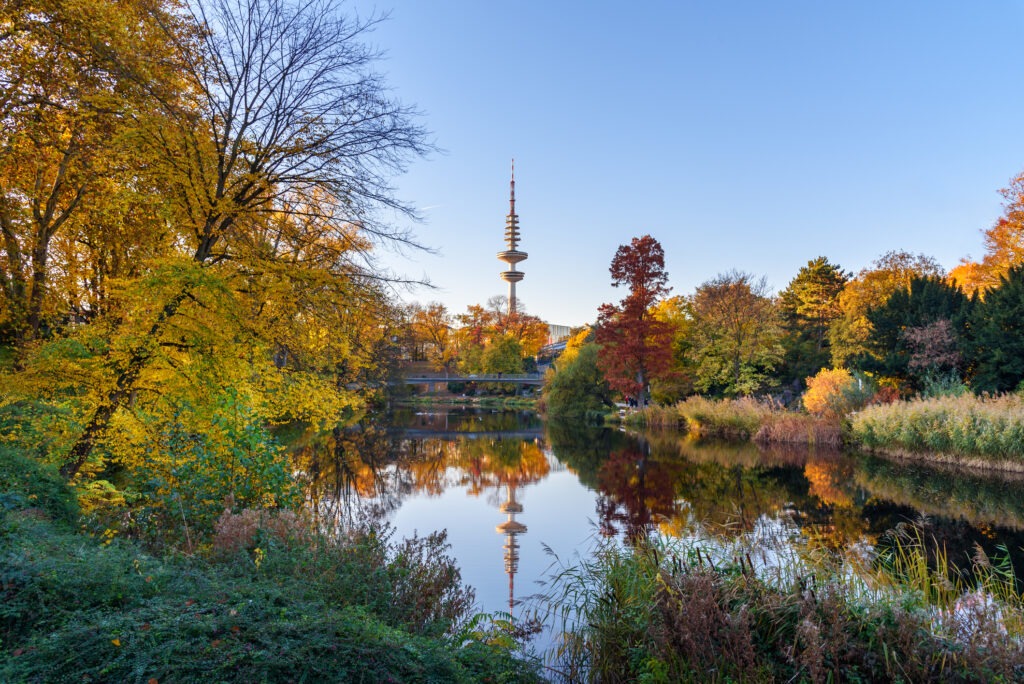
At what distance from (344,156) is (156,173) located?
8.07 ft

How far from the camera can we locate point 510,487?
615 inches

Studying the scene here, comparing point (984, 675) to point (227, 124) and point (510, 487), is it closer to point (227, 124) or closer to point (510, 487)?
point (227, 124)

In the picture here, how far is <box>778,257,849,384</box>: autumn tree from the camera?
35931 mm

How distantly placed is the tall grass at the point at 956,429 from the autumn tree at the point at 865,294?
13110 mm

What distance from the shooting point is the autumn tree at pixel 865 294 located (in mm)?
32188

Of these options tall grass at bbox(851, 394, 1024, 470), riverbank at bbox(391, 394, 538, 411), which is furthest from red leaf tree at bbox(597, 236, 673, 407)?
riverbank at bbox(391, 394, 538, 411)

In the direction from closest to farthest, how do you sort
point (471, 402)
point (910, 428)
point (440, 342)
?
point (910, 428) → point (471, 402) → point (440, 342)

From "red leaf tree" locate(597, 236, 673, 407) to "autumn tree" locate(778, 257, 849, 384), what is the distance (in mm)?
9565

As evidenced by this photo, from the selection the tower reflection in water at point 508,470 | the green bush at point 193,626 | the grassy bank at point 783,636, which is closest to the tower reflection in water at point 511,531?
the tower reflection in water at point 508,470

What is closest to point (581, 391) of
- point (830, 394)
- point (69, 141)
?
point (830, 394)

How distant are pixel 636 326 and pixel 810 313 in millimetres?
16416

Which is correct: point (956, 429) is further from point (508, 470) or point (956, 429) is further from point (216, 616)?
point (216, 616)

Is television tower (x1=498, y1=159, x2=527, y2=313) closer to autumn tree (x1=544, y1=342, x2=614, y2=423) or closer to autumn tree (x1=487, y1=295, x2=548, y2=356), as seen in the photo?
autumn tree (x1=487, y1=295, x2=548, y2=356)

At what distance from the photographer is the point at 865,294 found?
33562 millimetres
